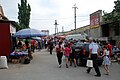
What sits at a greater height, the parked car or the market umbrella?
the market umbrella

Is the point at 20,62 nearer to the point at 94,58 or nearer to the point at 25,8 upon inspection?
the point at 94,58

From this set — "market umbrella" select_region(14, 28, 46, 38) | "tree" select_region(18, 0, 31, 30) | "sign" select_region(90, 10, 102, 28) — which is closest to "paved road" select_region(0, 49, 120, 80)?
"market umbrella" select_region(14, 28, 46, 38)

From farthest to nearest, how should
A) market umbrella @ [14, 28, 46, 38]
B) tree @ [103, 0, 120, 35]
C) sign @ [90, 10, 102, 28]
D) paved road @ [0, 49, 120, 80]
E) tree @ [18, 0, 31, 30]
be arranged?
tree @ [18, 0, 31, 30] < sign @ [90, 10, 102, 28] < tree @ [103, 0, 120, 35] < market umbrella @ [14, 28, 46, 38] < paved road @ [0, 49, 120, 80]

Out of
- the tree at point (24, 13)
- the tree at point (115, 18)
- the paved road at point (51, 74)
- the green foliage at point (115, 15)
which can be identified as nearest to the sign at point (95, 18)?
the tree at point (115, 18)

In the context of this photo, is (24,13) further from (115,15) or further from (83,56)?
(83,56)

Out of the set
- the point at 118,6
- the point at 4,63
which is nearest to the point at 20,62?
the point at 4,63

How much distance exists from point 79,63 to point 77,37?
70.4ft

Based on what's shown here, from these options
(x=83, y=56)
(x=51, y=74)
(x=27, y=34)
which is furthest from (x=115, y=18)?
(x=51, y=74)

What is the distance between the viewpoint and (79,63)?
1919cm

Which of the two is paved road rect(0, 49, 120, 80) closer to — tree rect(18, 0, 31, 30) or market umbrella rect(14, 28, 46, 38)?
market umbrella rect(14, 28, 46, 38)

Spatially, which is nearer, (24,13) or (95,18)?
(95,18)

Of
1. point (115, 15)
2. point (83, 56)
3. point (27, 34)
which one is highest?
point (115, 15)

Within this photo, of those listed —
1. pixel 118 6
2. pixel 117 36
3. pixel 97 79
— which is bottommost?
pixel 97 79

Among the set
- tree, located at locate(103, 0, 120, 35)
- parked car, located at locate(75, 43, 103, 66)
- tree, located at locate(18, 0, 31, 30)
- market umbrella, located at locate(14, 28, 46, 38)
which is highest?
tree, located at locate(18, 0, 31, 30)
